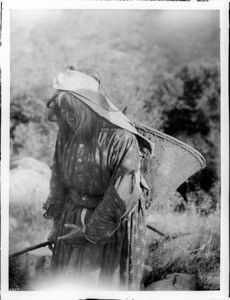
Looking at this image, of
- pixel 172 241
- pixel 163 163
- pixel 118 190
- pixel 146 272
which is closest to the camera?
pixel 118 190

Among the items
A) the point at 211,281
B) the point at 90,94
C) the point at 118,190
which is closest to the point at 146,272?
the point at 211,281

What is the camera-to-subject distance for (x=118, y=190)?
10.2 feet

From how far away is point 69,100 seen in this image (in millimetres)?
3244

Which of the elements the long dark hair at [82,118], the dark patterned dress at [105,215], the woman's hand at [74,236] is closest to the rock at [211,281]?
the dark patterned dress at [105,215]

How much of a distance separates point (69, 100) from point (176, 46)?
946 millimetres

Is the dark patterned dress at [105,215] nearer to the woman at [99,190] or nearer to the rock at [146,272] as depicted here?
the woman at [99,190]

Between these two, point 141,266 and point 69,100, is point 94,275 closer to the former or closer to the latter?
point 141,266

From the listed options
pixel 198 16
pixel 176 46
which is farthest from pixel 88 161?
pixel 198 16

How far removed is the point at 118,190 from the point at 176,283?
3.01 ft

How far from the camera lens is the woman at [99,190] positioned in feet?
10.4

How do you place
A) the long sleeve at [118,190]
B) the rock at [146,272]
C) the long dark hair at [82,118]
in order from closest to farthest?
the long sleeve at [118,190] → the long dark hair at [82,118] → the rock at [146,272]

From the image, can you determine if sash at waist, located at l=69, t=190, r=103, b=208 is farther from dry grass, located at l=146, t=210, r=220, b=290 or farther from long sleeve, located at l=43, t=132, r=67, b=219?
dry grass, located at l=146, t=210, r=220, b=290

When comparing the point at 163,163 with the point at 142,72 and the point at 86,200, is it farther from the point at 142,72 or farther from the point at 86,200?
the point at 142,72

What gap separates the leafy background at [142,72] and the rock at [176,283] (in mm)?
62
